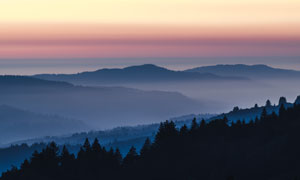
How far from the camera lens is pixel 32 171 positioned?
85.5m

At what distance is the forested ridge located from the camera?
74.4 metres

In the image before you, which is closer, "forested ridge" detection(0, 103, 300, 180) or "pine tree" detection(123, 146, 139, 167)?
"forested ridge" detection(0, 103, 300, 180)

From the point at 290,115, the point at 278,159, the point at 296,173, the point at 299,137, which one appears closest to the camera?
the point at 296,173

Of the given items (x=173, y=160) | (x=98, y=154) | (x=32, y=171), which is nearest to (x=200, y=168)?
(x=173, y=160)

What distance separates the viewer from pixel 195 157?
87.6 metres

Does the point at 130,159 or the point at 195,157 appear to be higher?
the point at 195,157

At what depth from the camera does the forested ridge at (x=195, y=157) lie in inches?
2928

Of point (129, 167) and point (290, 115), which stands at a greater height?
point (290, 115)

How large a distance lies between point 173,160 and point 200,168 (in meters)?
8.75

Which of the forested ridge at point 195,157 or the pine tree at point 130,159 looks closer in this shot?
the forested ridge at point 195,157

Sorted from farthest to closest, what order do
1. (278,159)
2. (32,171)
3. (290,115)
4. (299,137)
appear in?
(290,115) → (32,171) → (299,137) → (278,159)

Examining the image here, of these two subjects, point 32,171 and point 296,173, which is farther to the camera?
point 32,171

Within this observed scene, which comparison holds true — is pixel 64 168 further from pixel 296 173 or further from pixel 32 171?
pixel 296 173

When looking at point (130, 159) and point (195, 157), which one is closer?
point (195, 157)
